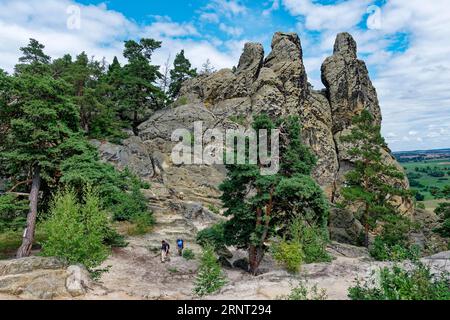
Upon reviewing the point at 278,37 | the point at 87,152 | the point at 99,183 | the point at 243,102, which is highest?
the point at 278,37

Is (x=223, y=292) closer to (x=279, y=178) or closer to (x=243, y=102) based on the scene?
(x=279, y=178)

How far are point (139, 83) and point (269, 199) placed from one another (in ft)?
107

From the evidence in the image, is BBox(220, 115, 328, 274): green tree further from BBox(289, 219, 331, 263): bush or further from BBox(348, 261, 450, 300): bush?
BBox(348, 261, 450, 300): bush

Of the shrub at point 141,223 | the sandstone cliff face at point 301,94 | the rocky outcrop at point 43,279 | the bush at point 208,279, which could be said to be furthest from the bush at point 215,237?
the sandstone cliff face at point 301,94

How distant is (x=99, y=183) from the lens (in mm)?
18500

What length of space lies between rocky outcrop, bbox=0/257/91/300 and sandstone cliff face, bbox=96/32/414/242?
21573 mm

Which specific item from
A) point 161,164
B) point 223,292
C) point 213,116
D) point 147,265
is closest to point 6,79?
point 147,265

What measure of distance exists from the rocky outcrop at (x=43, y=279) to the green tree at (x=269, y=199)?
34.8 feet

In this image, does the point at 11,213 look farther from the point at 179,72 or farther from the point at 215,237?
the point at 179,72

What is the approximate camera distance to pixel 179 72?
58062mm

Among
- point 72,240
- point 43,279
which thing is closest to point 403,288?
point 72,240

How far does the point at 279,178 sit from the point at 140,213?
15488 millimetres

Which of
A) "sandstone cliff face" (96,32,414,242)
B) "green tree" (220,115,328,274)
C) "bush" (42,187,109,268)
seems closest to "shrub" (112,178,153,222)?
"sandstone cliff face" (96,32,414,242)

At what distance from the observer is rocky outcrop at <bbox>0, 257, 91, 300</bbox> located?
10719 mm
